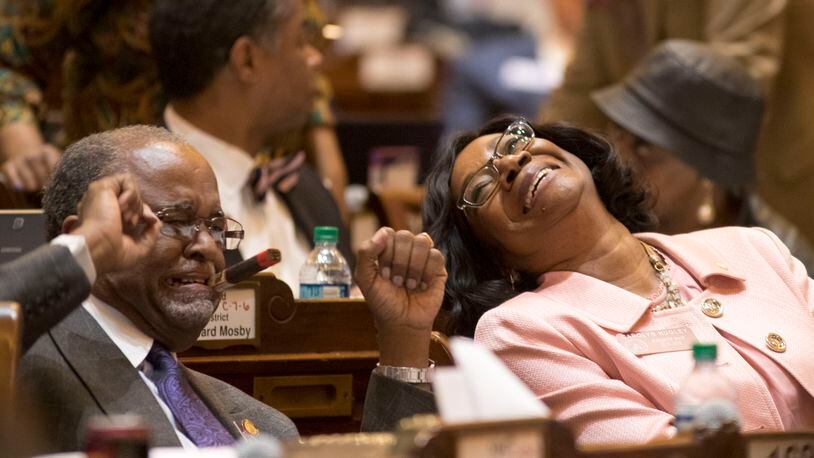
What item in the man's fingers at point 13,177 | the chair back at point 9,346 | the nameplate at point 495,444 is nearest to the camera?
the nameplate at point 495,444

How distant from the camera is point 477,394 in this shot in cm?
159

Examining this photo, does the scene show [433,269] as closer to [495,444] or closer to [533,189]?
[533,189]

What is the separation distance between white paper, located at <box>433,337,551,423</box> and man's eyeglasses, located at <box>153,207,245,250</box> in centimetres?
86

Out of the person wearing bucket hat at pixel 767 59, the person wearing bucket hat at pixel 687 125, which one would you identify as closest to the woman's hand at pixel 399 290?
the person wearing bucket hat at pixel 687 125

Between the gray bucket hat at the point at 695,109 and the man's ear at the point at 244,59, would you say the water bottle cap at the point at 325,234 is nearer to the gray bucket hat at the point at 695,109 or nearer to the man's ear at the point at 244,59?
the man's ear at the point at 244,59

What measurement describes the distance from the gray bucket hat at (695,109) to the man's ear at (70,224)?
2454 millimetres

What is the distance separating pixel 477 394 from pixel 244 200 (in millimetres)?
2319

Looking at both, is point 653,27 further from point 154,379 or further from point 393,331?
point 154,379

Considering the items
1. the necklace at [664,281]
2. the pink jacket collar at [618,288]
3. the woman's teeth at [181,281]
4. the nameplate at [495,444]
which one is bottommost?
the necklace at [664,281]

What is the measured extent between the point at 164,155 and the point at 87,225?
38cm

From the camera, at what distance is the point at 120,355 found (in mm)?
2211

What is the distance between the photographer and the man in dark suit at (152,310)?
2158 millimetres

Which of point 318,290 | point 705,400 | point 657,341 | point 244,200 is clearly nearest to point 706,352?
point 705,400

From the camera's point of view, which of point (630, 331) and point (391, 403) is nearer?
point (391, 403)
